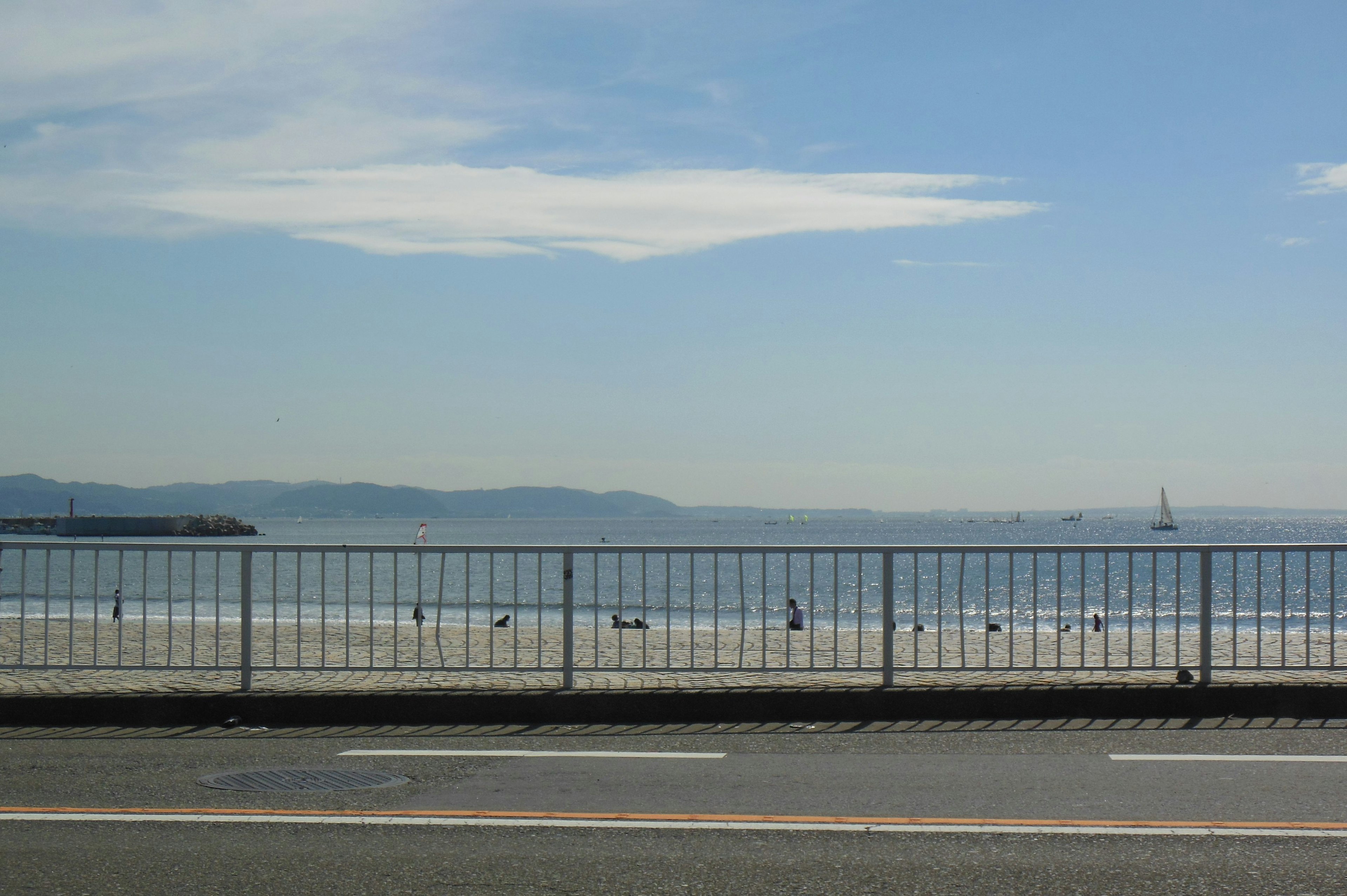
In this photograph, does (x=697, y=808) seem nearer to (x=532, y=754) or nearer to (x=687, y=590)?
(x=532, y=754)

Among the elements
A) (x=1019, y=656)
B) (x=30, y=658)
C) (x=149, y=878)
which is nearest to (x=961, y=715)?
(x=1019, y=656)

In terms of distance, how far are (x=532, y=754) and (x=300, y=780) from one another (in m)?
1.47

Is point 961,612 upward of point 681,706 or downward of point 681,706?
upward

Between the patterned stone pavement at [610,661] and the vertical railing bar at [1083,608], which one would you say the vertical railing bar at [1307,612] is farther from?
the vertical railing bar at [1083,608]

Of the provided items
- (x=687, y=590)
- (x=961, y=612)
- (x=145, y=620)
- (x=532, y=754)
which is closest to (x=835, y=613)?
(x=961, y=612)

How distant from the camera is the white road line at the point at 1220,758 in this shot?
7238 millimetres

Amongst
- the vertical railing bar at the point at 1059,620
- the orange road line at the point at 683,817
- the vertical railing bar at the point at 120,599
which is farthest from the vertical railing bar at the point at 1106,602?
the vertical railing bar at the point at 120,599

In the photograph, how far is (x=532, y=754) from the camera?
779 cm

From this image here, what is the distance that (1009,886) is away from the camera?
4844 millimetres

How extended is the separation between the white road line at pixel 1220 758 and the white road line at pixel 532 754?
8.26 feet

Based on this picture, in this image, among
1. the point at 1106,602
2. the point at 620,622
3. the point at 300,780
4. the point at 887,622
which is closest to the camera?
the point at 300,780

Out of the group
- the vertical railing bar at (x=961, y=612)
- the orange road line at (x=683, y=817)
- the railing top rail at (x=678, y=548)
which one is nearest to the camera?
the orange road line at (x=683, y=817)

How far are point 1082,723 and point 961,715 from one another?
0.86 metres

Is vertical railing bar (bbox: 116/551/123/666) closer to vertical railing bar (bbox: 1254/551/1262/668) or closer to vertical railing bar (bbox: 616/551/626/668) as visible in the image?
vertical railing bar (bbox: 616/551/626/668)
